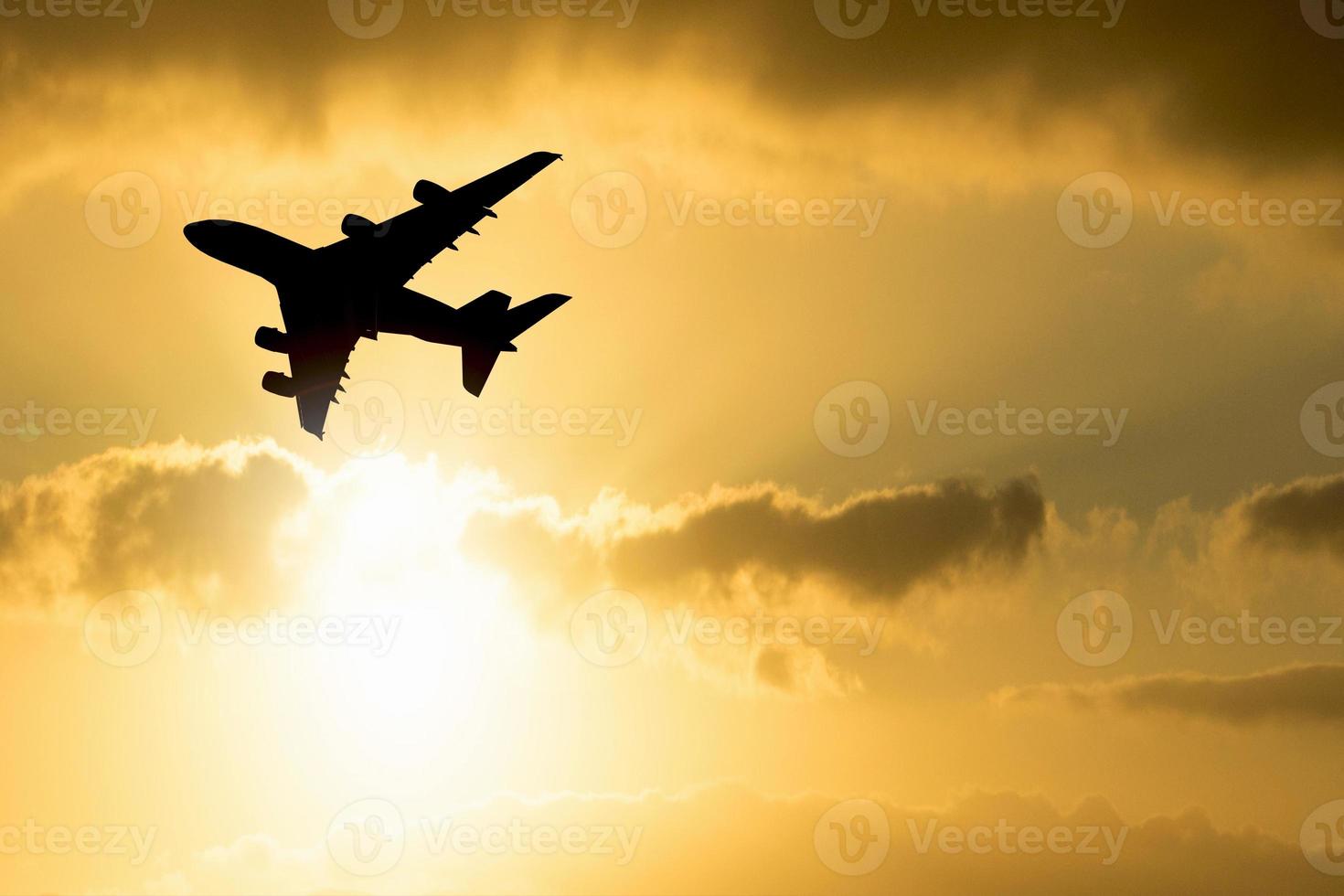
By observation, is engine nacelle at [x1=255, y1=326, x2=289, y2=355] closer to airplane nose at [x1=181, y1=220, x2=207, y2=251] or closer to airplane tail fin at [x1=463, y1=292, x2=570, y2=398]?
airplane nose at [x1=181, y1=220, x2=207, y2=251]

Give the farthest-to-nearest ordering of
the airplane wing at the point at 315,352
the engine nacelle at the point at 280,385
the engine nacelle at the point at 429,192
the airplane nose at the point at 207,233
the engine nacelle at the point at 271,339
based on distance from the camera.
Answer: the engine nacelle at the point at 280,385, the engine nacelle at the point at 271,339, the airplane wing at the point at 315,352, the airplane nose at the point at 207,233, the engine nacelle at the point at 429,192

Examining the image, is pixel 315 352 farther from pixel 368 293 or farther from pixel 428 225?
pixel 428 225

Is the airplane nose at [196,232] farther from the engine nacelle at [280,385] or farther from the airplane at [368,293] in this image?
the engine nacelle at [280,385]

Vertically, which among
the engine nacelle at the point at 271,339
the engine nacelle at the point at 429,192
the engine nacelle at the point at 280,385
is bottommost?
the engine nacelle at the point at 280,385

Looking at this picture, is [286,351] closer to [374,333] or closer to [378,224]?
[374,333]

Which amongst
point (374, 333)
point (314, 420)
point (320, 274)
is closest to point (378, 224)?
point (320, 274)

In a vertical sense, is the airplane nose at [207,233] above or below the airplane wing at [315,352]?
above

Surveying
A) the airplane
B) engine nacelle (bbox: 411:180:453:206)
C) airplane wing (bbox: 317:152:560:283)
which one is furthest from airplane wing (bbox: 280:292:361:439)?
engine nacelle (bbox: 411:180:453:206)

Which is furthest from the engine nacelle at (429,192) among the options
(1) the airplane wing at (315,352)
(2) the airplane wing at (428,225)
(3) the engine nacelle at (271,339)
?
(3) the engine nacelle at (271,339)
